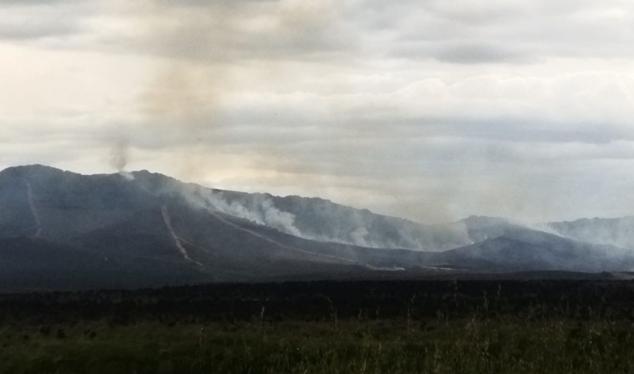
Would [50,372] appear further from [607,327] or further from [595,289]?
[595,289]

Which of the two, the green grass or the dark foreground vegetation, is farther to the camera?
the dark foreground vegetation

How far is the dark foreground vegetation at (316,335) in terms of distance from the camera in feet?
93.6

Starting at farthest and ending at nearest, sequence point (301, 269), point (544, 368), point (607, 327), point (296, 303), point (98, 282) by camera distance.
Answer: point (301, 269), point (98, 282), point (296, 303), point (607, 327), point (544, 368)

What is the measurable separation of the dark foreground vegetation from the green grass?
50mm

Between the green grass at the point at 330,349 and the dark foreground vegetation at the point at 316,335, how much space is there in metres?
0.05

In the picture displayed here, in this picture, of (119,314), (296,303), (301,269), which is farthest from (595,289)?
(301,269)

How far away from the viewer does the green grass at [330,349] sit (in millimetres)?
27156

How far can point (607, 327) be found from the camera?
115ft

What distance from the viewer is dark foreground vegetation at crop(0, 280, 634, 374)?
2853cm

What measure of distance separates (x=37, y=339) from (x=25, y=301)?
36.0m

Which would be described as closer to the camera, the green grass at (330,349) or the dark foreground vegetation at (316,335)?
the green grass at (330,349)

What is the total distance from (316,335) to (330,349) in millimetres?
9133

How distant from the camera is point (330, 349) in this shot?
3228 cm

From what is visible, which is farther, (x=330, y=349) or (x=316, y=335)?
(x=316, y=335)
